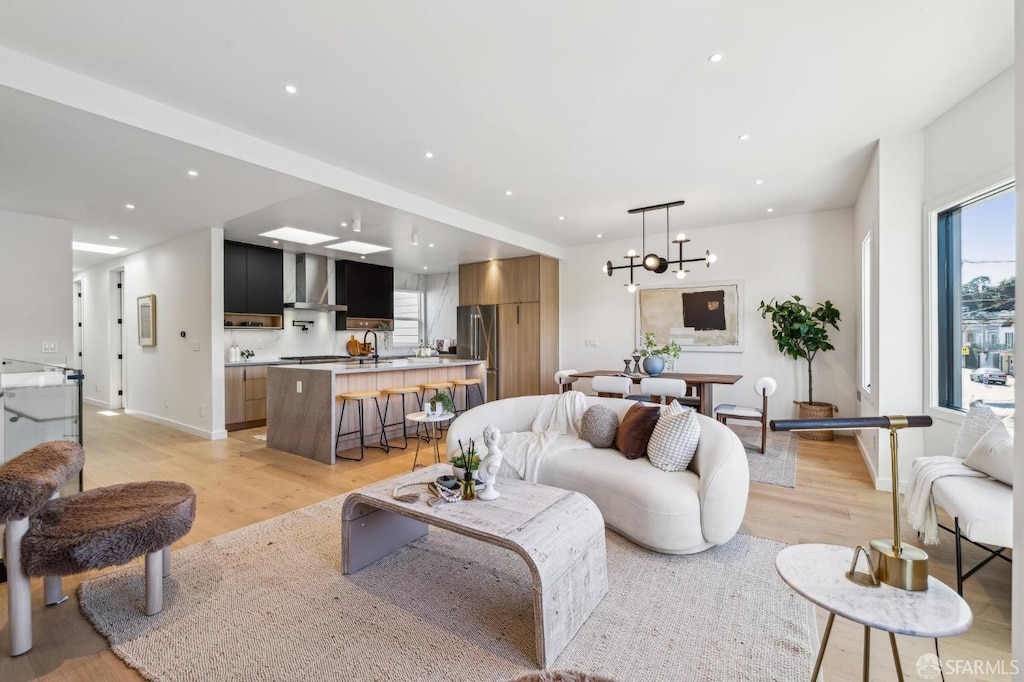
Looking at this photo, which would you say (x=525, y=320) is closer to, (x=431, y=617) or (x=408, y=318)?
(x=408, y=318)

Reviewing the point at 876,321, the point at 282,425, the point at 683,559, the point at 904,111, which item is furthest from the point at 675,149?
the point at 282,425

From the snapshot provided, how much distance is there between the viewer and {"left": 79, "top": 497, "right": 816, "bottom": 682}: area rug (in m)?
1.68

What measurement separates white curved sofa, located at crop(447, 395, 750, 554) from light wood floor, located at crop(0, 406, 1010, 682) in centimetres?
60

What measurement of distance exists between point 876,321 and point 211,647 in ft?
15.7

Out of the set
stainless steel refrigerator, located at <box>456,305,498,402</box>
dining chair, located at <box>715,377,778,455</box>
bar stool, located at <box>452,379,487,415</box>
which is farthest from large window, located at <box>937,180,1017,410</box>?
stainless steel refrigerator, located at <box>456,305,498,402</box>

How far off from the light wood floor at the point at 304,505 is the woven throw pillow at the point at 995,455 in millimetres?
547

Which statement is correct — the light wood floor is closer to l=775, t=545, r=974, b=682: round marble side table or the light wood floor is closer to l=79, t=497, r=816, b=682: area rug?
l=79, t=497, r=816, b=682: area rug

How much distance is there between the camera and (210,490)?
141 inches

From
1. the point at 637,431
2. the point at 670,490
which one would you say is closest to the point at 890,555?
the point at 670,490

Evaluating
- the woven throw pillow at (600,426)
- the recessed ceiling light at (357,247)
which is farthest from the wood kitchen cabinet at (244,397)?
the woven throw pillow at (600,426)

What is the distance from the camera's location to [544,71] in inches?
103

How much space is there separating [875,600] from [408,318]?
29.9ft

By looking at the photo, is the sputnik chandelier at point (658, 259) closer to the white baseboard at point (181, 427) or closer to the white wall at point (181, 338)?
the white wall at point (181, 338)

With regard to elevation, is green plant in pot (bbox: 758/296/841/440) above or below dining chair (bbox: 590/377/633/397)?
above
